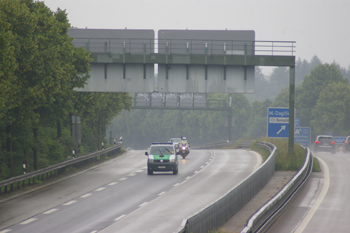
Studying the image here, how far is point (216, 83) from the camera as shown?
35812mm

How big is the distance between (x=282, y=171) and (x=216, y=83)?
8498 millimetres

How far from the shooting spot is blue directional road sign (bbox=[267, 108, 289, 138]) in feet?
109

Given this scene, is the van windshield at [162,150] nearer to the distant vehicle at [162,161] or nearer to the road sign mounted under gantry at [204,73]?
the distant vehicle at [162,161]

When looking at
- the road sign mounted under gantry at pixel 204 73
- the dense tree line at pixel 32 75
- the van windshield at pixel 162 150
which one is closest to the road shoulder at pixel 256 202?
the van windshield at pixel 162 150

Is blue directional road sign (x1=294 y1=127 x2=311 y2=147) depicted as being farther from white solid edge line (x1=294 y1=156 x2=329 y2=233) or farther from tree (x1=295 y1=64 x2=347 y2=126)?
tree (x1=295 y1=64 x2=347 y2=126)

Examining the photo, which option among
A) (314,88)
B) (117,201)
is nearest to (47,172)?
(117,201)

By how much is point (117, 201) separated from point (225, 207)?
25.3ft

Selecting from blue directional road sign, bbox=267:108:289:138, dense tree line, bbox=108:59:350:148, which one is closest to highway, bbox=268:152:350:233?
blue directional road sign, bbox=267:108:289:138

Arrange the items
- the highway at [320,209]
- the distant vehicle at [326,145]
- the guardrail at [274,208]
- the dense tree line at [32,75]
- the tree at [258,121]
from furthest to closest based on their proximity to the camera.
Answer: the tree at [258,121]
the distant vehicle at [326,145]
the dense tree line at [32,75]
the highway at [320,209]
the guardrail at [274,208]

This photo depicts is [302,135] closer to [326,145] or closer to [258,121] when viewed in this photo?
[326,145]

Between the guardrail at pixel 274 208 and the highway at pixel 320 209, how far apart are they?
0.64 feet

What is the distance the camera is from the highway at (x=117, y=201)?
1642cm

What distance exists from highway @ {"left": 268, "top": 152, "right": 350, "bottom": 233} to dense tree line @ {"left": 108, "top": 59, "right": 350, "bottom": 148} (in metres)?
73.3

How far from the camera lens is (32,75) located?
1058 inches
